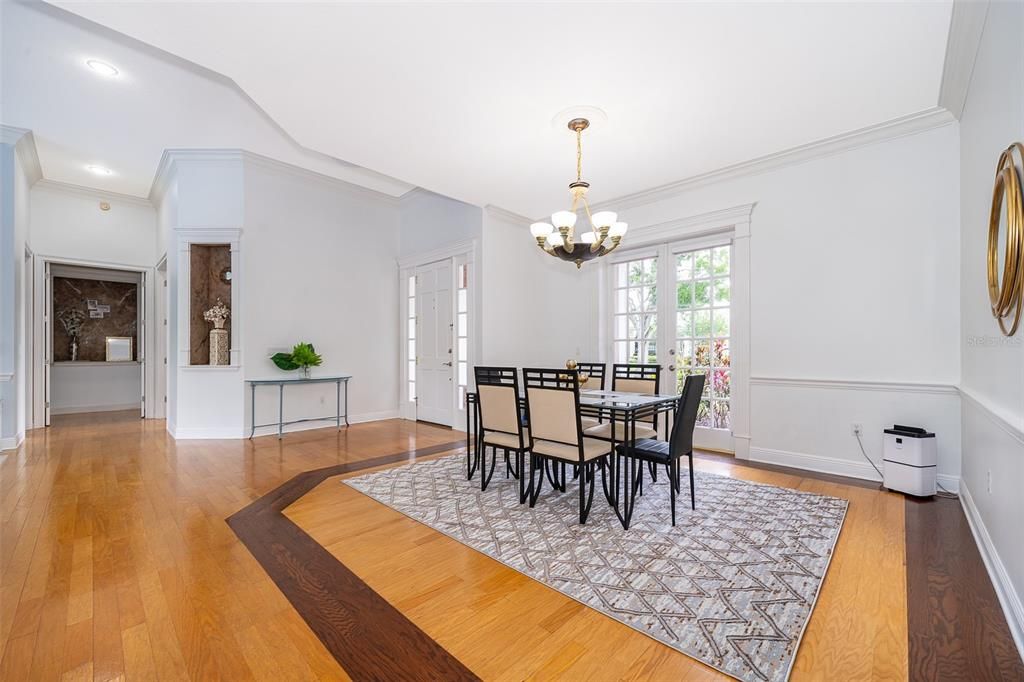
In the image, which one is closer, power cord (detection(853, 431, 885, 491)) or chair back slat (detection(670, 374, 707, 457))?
chair back slat (detection(670, 374, 707, 457))

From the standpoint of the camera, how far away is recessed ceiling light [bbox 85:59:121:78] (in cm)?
342

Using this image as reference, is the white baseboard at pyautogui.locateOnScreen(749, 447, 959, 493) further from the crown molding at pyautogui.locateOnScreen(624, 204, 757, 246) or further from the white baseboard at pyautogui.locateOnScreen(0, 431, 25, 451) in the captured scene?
the white baseboard at pyautogui.locateOnScreen(0, 431, 25, 451)

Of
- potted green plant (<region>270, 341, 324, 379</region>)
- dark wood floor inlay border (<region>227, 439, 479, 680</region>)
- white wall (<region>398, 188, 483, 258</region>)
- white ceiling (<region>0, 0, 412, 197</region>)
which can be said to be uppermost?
white ceiling (<region>0, 0, 412, 197</region>)

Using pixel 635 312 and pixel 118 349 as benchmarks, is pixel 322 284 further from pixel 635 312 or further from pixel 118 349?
pixel 118 349

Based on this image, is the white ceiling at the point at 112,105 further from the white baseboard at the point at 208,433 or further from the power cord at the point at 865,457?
the power cord at the point at 865,457

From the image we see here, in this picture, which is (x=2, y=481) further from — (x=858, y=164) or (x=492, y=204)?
(x=858, y=164)

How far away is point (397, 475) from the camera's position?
3758 mm

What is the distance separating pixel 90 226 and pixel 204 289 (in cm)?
259

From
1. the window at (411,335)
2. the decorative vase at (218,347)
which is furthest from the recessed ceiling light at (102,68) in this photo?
the window at (411,335)

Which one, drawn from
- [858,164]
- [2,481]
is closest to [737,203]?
[858,164]

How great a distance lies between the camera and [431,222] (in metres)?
6.25

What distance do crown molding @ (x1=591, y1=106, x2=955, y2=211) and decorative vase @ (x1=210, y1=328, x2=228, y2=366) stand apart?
5095 mm

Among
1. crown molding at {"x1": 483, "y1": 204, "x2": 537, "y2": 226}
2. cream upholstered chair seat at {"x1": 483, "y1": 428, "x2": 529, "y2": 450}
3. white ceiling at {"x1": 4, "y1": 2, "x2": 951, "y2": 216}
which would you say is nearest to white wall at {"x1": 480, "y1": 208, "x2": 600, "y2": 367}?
crown molding at {"x1": 483, "y1": 204, "x2": 537, "y2": 226}

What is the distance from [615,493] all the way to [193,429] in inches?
195
